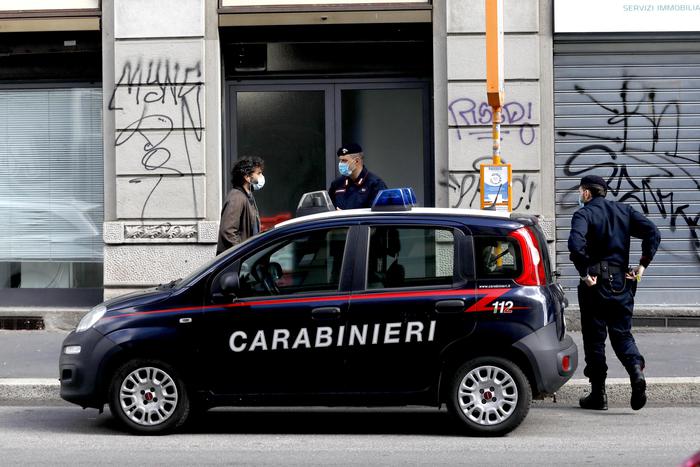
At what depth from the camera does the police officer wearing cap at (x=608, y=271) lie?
27.7 feet

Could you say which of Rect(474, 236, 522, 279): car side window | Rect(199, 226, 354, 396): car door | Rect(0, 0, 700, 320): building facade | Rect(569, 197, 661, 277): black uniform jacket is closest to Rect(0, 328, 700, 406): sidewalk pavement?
Rect(0, 0, 700, 320): building facade

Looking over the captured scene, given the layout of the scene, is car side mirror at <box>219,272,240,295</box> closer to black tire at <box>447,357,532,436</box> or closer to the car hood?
the car hood

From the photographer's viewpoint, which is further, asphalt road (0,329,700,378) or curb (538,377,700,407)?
asphalt road (0,329,700,378)

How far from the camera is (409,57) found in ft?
43.9

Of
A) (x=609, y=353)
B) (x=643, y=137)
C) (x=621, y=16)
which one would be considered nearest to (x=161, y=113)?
(x=621, y=16)

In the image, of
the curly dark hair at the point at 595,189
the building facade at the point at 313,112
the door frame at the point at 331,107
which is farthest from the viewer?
the door frame at the point at 331,107

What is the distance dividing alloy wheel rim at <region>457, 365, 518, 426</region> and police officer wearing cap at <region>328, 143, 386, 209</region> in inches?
135

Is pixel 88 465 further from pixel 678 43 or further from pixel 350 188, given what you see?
pixel 678 43

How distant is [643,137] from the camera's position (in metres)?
12.8

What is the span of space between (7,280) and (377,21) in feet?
17.4

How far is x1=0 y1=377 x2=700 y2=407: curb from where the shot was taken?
912 cm

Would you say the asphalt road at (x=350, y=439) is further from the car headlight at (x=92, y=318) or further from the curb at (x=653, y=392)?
the car headlight at (x=92, y=318)

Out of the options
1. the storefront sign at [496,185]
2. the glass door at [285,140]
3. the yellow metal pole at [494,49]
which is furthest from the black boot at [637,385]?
the glass door at [285,140]

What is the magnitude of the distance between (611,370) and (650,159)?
3.60 metres
